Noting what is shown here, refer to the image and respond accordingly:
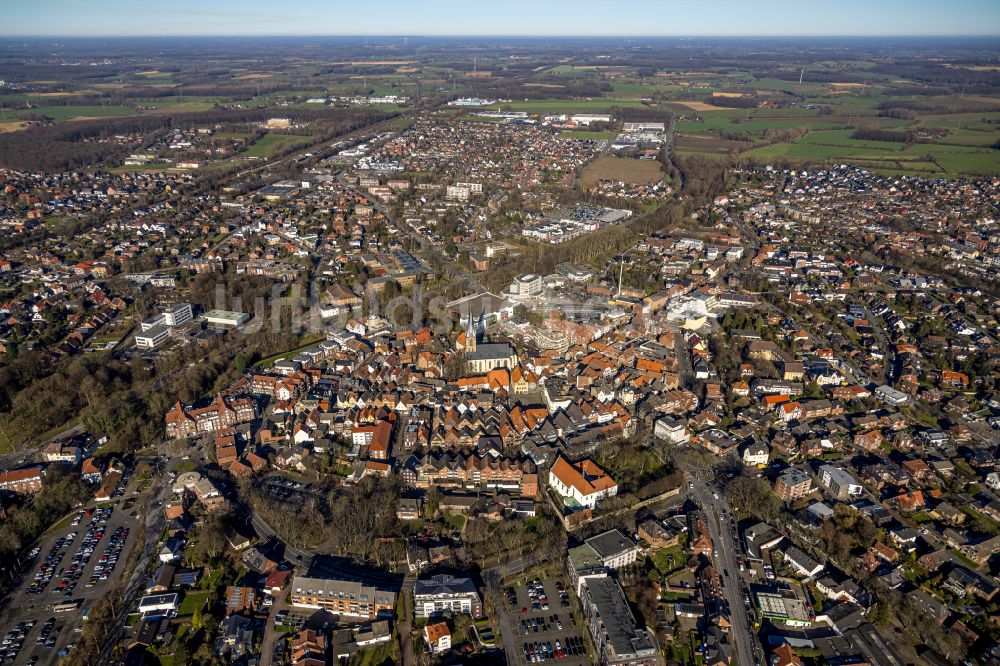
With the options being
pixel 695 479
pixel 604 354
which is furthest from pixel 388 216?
pixel 695 479

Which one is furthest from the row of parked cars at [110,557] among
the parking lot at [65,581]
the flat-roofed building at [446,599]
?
the flat-roofed building at [446,599]

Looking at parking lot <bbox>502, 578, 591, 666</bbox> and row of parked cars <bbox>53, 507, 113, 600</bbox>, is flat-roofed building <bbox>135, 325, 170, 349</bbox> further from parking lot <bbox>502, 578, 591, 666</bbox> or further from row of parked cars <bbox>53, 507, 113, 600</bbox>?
parking lot <bbox>502, 578, 591, 666</bbox>

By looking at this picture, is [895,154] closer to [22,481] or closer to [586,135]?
[586,135]

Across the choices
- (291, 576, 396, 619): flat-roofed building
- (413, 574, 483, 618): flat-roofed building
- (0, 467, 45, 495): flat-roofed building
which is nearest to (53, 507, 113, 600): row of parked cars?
(0, 467, 45, 495): flat-roofed building

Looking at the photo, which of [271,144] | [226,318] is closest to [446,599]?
[226,318]

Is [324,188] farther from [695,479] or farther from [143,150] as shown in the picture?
[695,479]

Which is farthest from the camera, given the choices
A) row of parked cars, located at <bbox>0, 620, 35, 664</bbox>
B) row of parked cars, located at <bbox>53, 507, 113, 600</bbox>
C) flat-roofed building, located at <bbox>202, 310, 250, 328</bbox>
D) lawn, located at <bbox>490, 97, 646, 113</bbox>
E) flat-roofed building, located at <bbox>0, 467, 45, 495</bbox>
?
lawn, located at <bbox>490, 97, 646, 113</bbox>

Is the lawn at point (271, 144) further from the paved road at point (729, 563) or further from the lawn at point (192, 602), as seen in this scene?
the paved road at point (729, 563)
